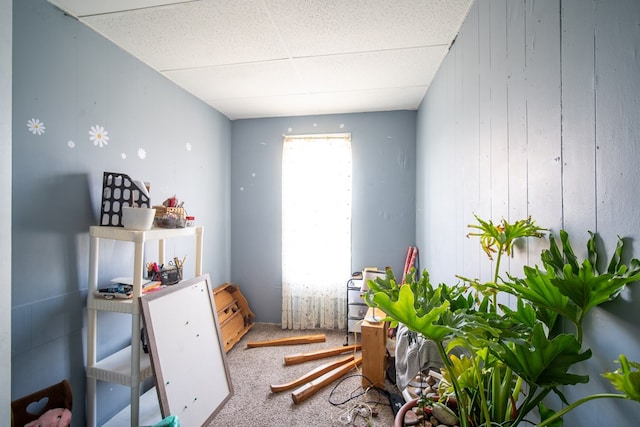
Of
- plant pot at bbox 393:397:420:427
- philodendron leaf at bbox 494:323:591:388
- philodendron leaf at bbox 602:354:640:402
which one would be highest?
philodendron leaf at bbox 602:354:640:402

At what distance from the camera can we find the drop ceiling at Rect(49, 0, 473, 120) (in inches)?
53.0

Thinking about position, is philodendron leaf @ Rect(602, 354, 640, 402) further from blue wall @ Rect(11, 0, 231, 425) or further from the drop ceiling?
blue wall @ Rect(11, 0, 231, 425)

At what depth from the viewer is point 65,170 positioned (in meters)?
1.37

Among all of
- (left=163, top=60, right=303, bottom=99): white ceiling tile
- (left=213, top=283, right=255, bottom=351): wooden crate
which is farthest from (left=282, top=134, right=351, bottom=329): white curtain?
(left=163, top=60, right=303, bottom=99): white ceiling tile

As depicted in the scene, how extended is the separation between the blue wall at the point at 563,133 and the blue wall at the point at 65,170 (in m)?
2.03

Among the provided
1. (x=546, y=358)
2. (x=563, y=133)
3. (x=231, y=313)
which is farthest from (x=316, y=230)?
(x=546, y=358)

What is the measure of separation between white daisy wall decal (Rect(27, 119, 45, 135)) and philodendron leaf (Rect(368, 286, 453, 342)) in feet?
5.55

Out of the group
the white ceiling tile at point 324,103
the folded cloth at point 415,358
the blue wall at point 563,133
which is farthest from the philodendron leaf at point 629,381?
the white ceiling tile at point 324,103

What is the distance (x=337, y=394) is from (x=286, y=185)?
6.41ft

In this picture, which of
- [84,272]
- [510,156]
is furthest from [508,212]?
[84,272]

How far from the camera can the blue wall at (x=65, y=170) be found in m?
1.20

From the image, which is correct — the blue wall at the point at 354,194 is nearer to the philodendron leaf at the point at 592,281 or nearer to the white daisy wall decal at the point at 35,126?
the white daisy wall decal at the point at 35,126

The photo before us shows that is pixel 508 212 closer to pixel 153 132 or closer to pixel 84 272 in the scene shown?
pixel 84 272

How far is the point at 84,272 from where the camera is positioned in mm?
1457
